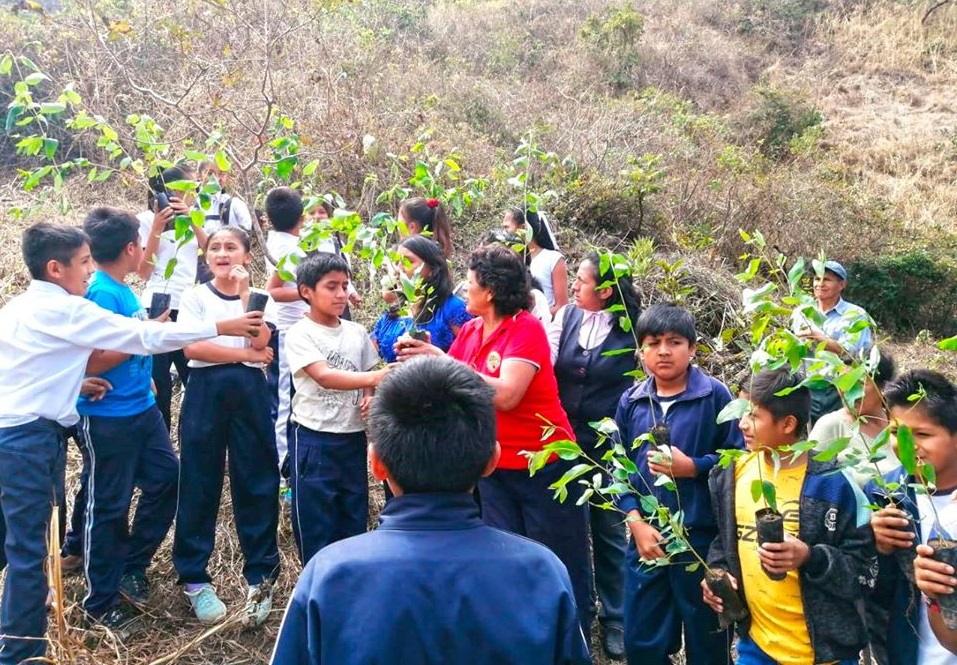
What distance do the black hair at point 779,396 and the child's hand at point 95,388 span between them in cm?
254

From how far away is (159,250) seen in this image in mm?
4656

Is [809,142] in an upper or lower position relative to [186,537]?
upper

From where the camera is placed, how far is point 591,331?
3.75 m

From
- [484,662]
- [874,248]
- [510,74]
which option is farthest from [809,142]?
[484,662]

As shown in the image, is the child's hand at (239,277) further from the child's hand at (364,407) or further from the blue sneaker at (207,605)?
the blue sneaker at (207,605)

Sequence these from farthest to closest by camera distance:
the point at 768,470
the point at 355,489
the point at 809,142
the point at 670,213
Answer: the point at 809,142 → the point at 670,213 → the point at 355,489 → the point at 768,470

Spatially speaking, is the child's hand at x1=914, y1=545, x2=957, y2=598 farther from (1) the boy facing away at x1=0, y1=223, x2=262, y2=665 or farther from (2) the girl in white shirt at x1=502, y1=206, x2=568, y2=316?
(2) the girl in white shirt at x1=502, y1=206, x2=568, y2=316

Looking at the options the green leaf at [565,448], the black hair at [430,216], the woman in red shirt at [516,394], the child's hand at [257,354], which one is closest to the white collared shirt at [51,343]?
the child's hand at [257,354]

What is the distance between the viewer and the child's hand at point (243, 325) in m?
3.15

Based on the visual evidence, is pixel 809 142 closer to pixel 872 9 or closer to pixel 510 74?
pixel 510 74

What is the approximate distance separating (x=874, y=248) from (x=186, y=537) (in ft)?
33.1

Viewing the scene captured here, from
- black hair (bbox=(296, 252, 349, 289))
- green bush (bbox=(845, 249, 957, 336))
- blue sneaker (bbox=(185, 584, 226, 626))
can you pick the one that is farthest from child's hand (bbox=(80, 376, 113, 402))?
green bush (bbox=(845, 249, 957, 336))

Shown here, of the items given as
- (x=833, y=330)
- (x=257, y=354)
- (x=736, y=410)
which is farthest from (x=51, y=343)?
(x=833, y=330)

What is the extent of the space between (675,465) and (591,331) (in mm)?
1094
